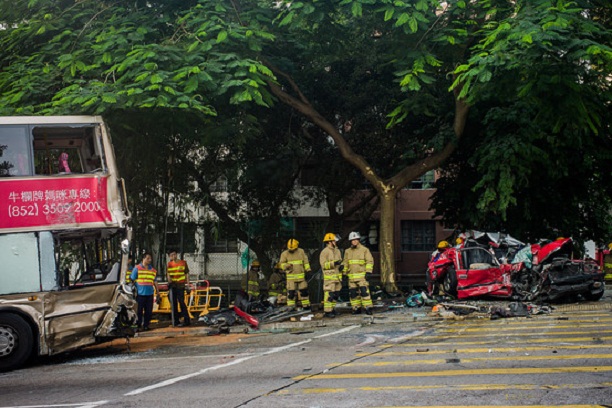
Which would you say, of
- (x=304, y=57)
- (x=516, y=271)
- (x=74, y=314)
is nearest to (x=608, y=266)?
(x=516, y=271)

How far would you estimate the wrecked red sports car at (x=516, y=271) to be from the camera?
18672 millimetres

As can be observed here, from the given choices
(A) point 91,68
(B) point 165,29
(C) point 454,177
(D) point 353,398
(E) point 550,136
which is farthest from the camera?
(C) point 454,177

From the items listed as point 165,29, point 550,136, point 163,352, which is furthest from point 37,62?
point 550,136

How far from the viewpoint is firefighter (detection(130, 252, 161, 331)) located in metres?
18.2

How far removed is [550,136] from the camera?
22.1 m

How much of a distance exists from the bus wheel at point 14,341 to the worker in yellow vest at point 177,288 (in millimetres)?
5775

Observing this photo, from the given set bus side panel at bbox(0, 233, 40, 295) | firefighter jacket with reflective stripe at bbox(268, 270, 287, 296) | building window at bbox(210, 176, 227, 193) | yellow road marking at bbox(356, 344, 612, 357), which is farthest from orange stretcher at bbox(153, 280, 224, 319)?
building window at bbox(210, 176, 227, 193)

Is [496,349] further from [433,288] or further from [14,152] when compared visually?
[433,288]

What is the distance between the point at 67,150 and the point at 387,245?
11028 mm

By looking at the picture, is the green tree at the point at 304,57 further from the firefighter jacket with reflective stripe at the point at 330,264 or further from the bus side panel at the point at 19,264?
the bus side panel at the point at 19,264

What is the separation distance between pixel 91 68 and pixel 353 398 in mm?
12556

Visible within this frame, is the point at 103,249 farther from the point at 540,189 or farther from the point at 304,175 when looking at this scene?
the point at 304,175

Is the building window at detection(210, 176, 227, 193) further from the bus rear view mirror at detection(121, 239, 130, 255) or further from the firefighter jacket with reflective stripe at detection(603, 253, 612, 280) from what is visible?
the bus rear view mirror at detection(121, 239, 130, 255)

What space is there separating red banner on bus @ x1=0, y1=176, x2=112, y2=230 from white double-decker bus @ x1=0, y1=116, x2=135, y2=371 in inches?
0.6
